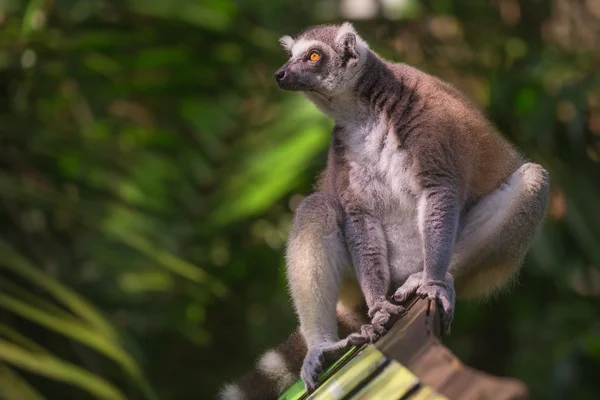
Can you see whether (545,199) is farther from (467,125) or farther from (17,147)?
(17,147)

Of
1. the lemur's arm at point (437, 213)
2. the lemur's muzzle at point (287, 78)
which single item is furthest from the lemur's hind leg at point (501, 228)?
the lemur's muzzle at point (287, 78)

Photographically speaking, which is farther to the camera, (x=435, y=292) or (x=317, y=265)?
(x=317, y=265)

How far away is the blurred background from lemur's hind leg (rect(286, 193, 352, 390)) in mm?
2284

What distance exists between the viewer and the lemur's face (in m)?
3.84

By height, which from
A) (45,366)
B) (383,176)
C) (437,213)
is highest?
(45,366)

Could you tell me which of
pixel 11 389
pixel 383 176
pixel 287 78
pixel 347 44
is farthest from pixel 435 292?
pixel 11 389

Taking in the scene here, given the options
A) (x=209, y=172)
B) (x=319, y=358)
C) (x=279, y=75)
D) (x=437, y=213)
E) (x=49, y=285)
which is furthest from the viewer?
(x=209, y=172)

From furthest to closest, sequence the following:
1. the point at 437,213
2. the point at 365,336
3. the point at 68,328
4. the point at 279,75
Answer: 1. the point at 68,328
2. the point at 279,75
3. the point at 437,213
4. the point at 365,336

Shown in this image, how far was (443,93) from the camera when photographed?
3.96 meters

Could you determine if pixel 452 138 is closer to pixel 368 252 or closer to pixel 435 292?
pixel 368 252

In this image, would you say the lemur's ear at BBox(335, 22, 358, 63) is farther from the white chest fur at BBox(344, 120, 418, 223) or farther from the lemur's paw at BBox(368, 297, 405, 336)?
the lemur's paw at BBox(368, 297, 405, 336)

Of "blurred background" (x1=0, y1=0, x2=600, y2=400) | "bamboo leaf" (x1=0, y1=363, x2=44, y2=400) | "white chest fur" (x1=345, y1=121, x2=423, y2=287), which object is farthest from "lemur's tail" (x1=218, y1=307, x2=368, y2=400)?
"blurred background" (x1=0, y1=0, x2=600, y2=400)

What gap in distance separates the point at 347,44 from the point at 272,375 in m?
A: 1.45

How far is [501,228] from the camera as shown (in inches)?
154
